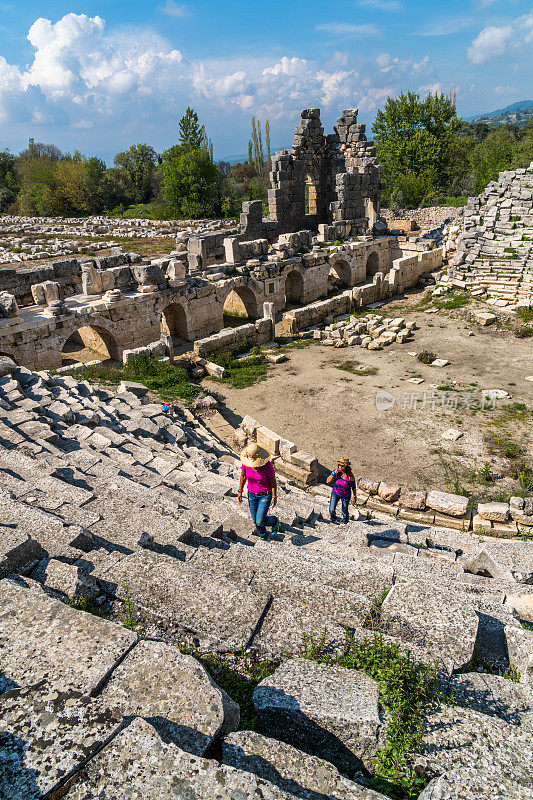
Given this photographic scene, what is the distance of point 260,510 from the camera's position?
6469mm

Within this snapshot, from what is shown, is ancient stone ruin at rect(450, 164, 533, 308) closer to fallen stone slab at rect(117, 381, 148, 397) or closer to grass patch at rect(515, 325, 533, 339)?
grass patch at rect(515, 325, 533, 339)

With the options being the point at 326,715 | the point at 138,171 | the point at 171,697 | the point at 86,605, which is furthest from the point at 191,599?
the point at 138,171

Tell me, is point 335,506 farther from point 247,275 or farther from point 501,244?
point 501,244

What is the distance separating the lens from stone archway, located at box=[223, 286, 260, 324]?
64.8ft

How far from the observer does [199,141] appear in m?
49.7

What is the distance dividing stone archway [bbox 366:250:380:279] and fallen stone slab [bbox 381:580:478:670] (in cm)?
2295

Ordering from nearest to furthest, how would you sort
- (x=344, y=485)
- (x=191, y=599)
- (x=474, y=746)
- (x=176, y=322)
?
1. (x=474, y=746)
2. (x=191, y=599)
3. (x=344, y=485)
4. (x=176, y=322)

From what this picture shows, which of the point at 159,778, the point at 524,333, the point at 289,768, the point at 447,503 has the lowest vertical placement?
the point at 447,503

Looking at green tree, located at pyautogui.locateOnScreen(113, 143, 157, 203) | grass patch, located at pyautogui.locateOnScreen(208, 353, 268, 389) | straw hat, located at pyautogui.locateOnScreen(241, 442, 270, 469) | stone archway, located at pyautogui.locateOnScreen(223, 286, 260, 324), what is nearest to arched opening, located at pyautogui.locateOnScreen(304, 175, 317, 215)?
stone archway, located at pyautogui.locateOnScreen(223, 286, 260, 324)

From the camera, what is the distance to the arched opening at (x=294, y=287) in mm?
21297

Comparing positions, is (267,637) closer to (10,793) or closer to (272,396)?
(10,793)

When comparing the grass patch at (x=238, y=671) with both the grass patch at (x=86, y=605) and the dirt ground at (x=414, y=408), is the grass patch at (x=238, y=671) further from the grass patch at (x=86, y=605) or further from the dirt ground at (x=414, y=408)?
the dirt ground at (x=414, y=408)

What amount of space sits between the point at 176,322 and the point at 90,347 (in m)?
3.13

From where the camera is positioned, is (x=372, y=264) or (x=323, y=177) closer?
(x=372, y=264)
